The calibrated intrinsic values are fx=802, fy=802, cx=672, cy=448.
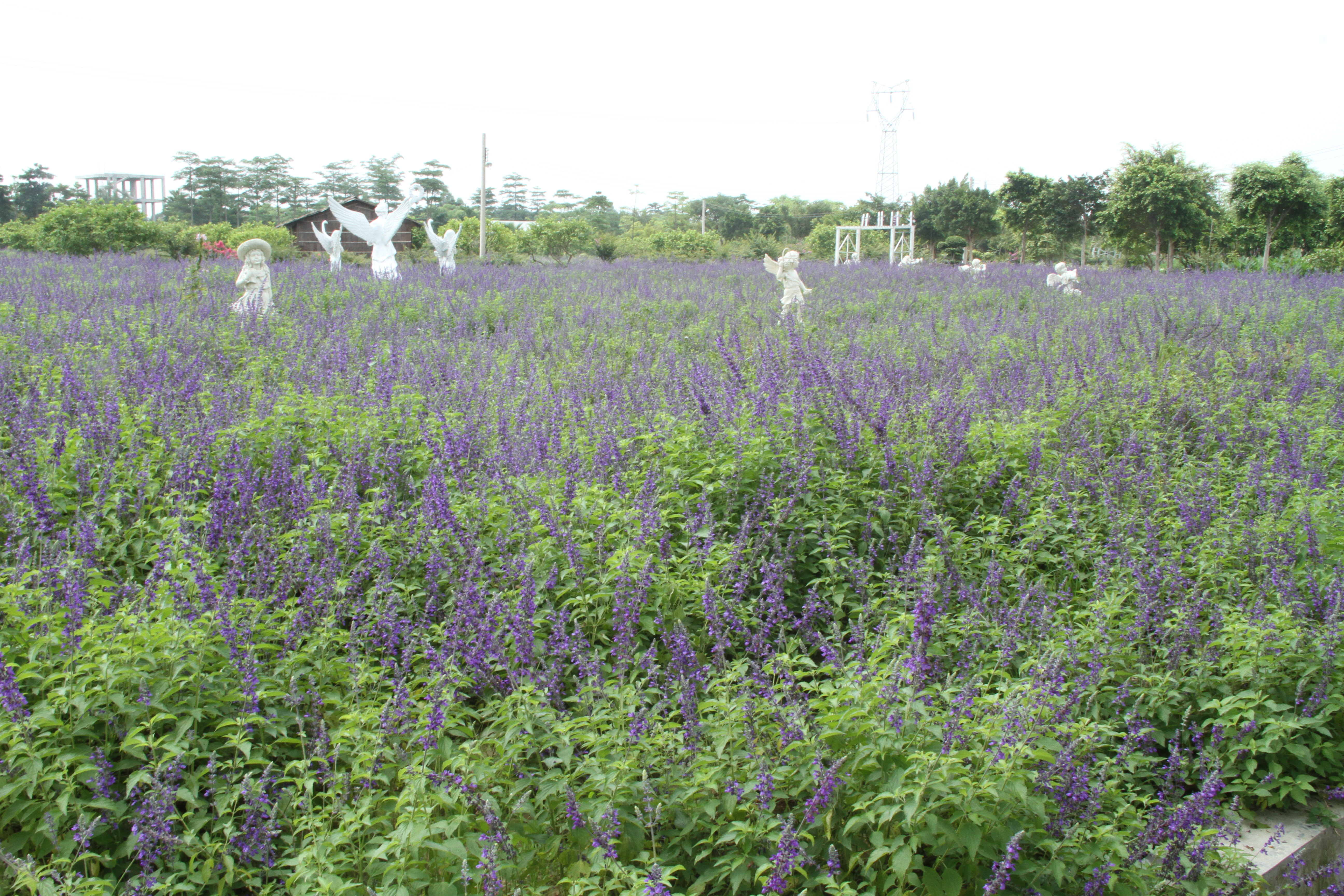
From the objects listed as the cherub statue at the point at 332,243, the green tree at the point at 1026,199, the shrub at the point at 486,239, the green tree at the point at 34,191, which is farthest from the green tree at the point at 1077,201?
the green tree at the point at 34,191

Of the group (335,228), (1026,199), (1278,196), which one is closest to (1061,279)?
(1278,196)

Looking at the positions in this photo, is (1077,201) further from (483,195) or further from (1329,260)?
(483,195)

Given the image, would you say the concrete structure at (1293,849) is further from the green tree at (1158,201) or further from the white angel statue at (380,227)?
the green tree at (1158,201)

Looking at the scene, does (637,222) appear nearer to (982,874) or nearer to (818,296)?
(818,296)

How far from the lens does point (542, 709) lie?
253cm

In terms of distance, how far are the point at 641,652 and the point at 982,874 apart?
1.46 m

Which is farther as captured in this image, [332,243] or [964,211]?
[964,211]

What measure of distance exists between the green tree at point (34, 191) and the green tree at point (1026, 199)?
63.9m

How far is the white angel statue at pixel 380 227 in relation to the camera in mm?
15867

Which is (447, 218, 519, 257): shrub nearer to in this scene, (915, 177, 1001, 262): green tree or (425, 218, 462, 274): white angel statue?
(425, 218, 462, 274): white angel statue

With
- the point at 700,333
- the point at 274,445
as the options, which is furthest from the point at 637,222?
the point at 274,445

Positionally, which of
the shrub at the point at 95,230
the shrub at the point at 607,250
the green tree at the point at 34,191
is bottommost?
the shrub at the point at 95,230

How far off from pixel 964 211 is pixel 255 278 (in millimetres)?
33966

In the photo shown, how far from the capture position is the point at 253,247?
9.75m
